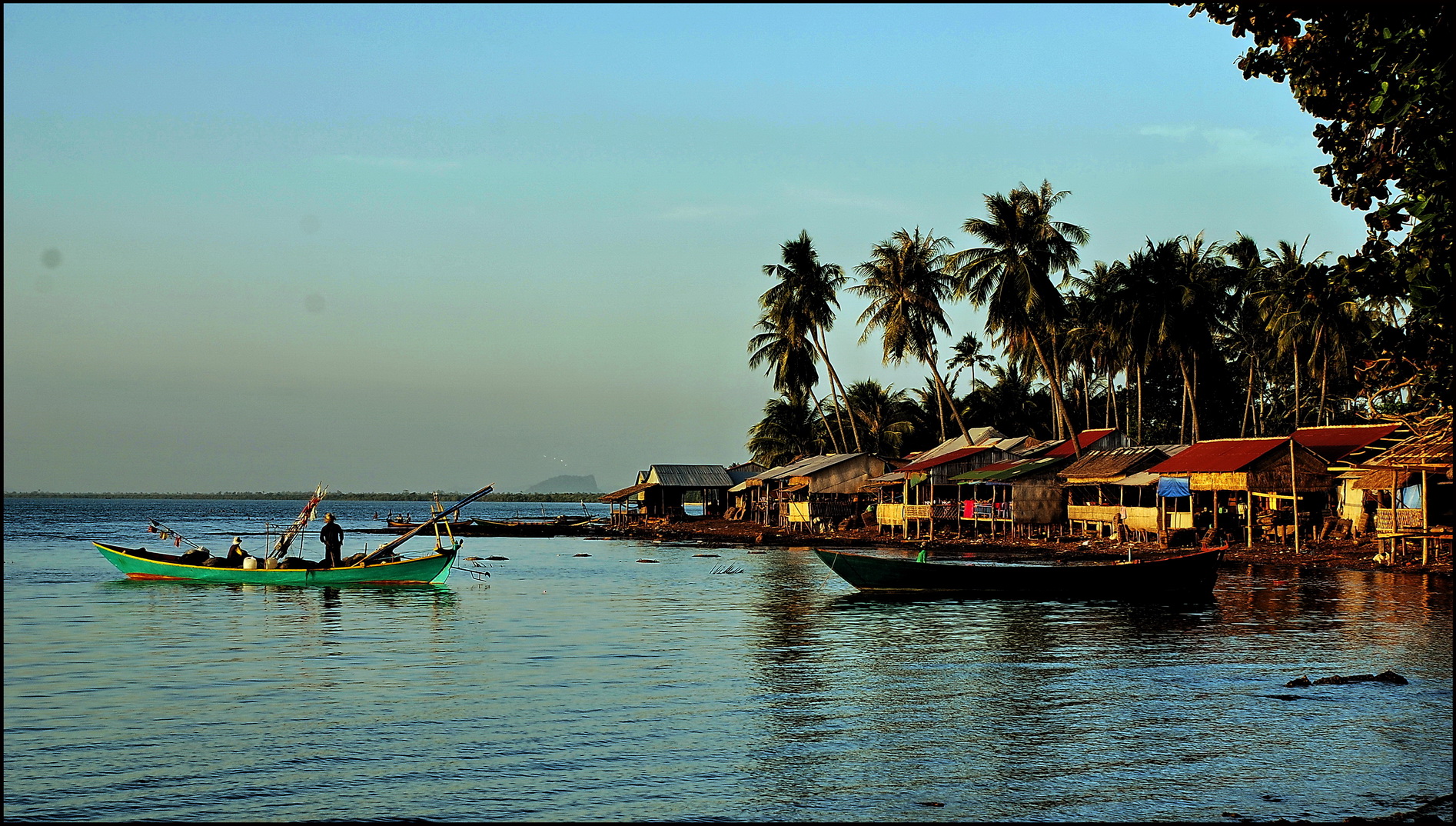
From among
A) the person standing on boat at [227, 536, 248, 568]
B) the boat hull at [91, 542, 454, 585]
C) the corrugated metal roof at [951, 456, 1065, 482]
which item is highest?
the corrugated metal roof at [951, 456, 1065, 482]

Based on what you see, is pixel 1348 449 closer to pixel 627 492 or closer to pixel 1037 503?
Answer: pixel 1037 503

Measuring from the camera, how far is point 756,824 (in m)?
8.69

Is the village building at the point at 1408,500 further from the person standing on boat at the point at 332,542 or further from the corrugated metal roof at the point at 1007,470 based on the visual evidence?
the person standing on boat at the point at 332,542

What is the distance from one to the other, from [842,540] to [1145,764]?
1469 inches

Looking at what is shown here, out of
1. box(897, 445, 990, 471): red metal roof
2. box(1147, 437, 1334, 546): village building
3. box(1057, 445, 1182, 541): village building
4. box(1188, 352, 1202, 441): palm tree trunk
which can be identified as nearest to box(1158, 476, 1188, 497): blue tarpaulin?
box(1147, 437, 1334, 546): village building

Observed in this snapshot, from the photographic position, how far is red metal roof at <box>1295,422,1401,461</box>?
33.8m

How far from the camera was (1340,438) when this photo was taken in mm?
35000

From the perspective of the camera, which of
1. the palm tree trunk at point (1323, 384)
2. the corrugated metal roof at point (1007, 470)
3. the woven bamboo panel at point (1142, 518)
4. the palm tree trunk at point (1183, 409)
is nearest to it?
the woven bamboo panel at point (1142, 518)

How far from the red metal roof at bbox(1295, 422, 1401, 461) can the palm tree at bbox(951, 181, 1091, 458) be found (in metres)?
9.31

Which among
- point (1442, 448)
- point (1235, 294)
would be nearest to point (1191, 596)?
point (1442, 448)

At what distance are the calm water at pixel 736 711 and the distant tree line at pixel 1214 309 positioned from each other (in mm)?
3456

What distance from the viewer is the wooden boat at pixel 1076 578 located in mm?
23328

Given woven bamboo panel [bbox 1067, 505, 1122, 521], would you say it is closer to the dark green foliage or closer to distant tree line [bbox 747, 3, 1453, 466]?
distant tree line [bbox 747, 3, 1453, 466]

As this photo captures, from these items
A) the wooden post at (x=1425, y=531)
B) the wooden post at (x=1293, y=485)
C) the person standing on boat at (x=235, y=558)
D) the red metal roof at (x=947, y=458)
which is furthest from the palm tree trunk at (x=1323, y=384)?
the person standing on boat at (x=235, y=558)
